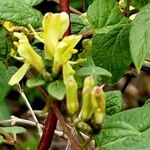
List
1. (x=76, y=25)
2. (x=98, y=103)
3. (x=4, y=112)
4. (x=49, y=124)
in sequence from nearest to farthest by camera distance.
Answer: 1. (x=98, y=103)
2. (x=49, y=124)
3. (x=76, y=25)
4. (x=4, y=112)

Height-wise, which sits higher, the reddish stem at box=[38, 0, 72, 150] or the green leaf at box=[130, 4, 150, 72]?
the green leaf at box=[130, 4, 150, 72]

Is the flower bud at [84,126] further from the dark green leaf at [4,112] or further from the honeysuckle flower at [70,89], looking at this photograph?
the dark green leaf at [4,112]

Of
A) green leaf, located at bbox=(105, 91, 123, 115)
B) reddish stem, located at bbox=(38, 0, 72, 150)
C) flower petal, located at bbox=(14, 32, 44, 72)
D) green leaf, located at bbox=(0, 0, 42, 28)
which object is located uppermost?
green leaf, located at bbox=(0, 0, 42, 28)

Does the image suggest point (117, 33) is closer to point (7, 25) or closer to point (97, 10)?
point (97, 10)

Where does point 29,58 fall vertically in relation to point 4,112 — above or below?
above

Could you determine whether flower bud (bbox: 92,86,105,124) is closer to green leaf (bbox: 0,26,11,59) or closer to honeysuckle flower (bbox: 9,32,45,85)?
honeysuckle flower (bbox: 9,32,45,85)

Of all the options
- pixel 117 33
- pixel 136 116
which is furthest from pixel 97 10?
pixel 136 116

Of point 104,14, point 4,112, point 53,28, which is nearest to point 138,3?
point 104,14

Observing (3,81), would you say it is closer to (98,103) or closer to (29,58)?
(29,58)

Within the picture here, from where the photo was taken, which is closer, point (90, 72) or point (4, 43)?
point (90, 72)

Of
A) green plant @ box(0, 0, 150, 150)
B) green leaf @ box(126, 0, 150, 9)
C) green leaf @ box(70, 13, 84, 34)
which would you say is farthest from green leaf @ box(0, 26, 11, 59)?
green leaf @ box(126, 0, 150, 9)
